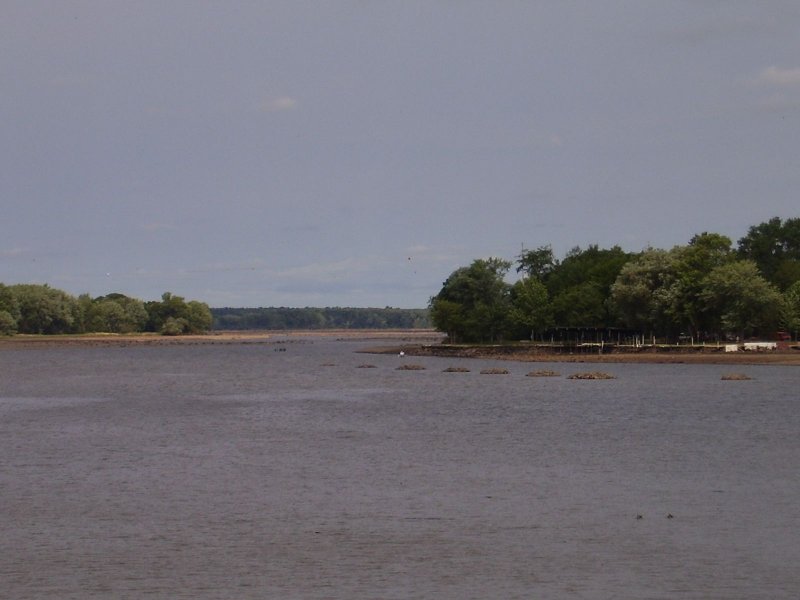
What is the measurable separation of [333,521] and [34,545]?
8702 mm

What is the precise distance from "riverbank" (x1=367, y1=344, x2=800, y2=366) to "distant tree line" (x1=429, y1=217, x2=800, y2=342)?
521 cm

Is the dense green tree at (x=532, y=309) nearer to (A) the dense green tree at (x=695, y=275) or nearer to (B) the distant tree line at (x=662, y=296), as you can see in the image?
(B) the distant tree line at (x=662, y=296)

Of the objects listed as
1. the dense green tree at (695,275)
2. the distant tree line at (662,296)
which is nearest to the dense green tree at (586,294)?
the distant tree line at (662,296)

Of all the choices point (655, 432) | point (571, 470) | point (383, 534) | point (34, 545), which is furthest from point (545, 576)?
point (655, 432)

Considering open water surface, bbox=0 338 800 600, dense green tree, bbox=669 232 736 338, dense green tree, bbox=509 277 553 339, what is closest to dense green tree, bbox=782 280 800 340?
dense green tree, bbox=669 232 736 338

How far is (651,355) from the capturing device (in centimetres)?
14775

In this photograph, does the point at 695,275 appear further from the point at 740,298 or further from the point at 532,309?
the point at 532,309

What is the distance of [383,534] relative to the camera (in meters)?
30.8

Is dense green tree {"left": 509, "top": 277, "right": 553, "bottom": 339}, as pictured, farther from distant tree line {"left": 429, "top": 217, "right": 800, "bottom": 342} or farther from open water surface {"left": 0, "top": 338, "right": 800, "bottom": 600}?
open water surface {"left": 0, "top": 338, "right": 800, "bottom": 600}

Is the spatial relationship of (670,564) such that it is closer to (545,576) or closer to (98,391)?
(545,576)

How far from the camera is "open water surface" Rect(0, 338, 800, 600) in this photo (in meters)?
25.9

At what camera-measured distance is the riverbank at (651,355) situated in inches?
5221

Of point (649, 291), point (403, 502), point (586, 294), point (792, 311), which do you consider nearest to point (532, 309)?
point (586, 294)

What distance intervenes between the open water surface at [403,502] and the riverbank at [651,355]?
2186 inches
